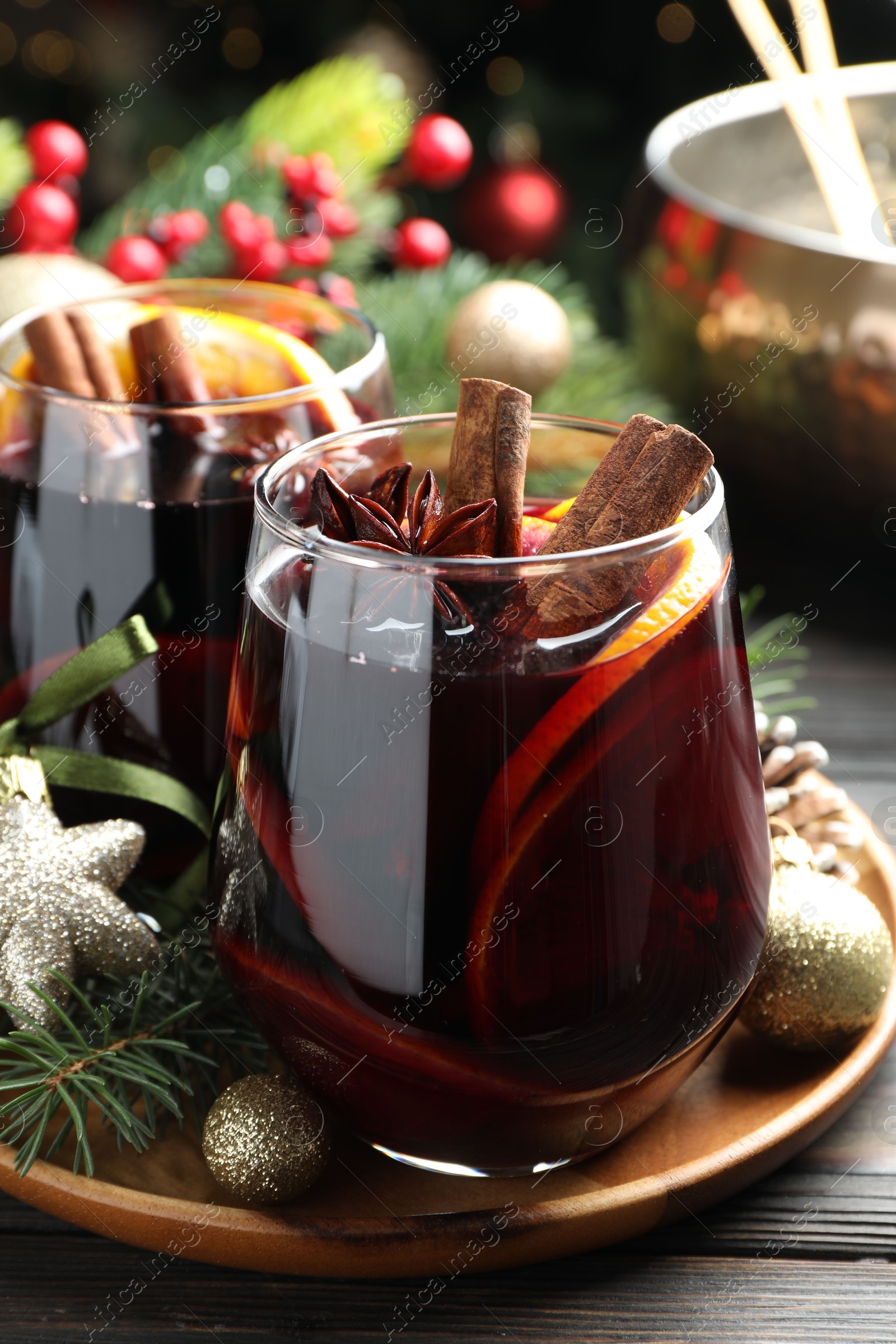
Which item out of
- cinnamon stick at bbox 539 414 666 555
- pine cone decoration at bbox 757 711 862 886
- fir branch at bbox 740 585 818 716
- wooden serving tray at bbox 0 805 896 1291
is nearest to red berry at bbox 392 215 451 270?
fir branch at bbox 740 585 818 716

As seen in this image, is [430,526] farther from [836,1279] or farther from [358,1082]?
[836,1279]

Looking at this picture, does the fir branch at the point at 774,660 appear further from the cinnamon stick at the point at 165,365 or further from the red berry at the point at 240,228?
the red berry at the point at 240,228

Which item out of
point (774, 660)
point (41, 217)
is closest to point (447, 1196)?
point (774, 660)

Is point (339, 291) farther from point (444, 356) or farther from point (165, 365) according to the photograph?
point (165, 365)

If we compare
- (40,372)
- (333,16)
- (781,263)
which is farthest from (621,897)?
(333,16)

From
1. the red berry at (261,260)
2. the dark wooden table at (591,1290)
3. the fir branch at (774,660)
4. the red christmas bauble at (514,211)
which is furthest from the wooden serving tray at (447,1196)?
the red christmas bauble at (514,211)
